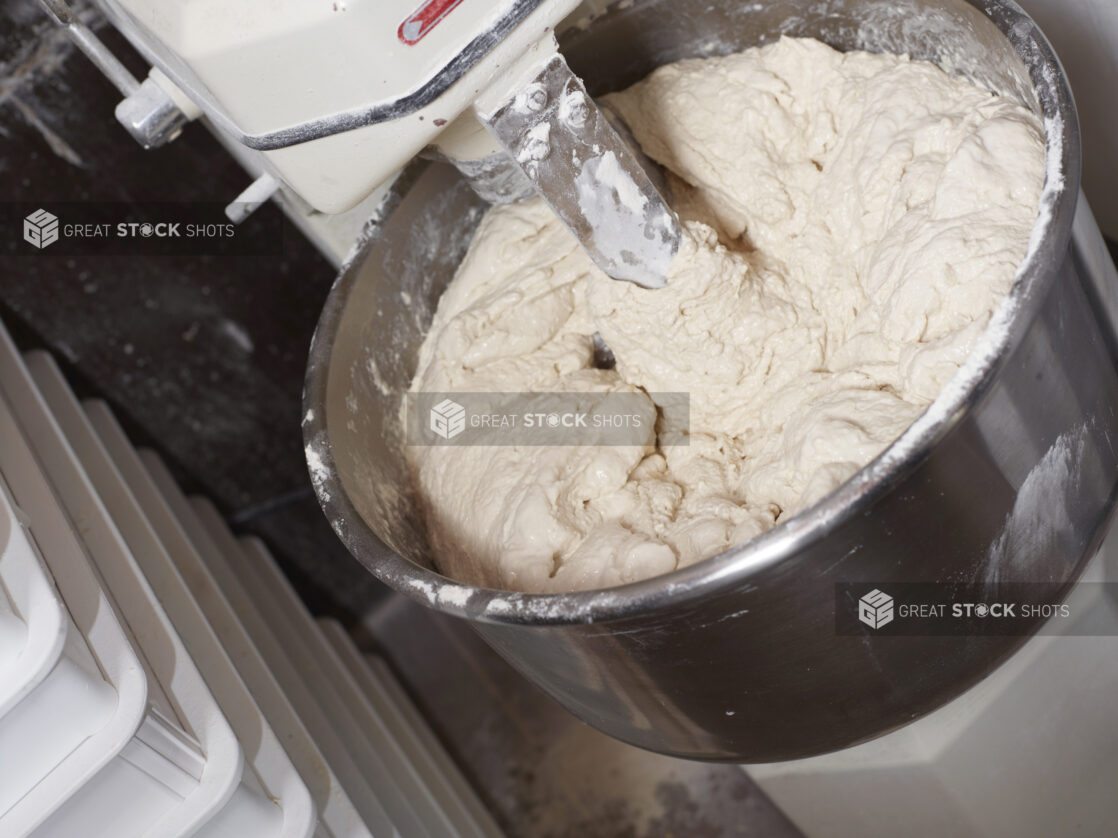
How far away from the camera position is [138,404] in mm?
1804

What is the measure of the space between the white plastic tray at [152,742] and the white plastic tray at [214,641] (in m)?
0.05

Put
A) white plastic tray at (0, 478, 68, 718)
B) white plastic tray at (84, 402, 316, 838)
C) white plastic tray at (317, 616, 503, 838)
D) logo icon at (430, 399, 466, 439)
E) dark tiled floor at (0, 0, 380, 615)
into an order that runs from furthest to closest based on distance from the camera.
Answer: white plastic tray at (317, 616, 503, 838) < dark tiled floor at (0, 0, 380, 615) < logo icon at (430, 399, 466, 439) < white plastic tray at (84, 402, 316, 838) < white plastic tray at (0, 478, 68, 718)

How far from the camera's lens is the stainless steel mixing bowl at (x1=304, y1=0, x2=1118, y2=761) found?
0.80 meters

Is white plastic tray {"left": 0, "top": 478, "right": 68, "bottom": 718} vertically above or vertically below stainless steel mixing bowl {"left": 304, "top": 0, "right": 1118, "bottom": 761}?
above

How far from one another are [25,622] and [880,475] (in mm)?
788

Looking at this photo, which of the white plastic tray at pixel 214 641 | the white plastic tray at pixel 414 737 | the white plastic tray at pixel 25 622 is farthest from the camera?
the white plastic tray at pixel 414 737

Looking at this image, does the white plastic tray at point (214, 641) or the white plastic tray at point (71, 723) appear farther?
the white plastic tray at point (214, 641)

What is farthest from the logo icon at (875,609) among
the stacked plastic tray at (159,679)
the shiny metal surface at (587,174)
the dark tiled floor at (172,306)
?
the dark tiled floor at (172,306)

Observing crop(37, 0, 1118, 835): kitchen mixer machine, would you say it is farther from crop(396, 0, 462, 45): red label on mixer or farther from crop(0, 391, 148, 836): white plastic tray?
crop(0, 391, 148, 836): white plastic tray

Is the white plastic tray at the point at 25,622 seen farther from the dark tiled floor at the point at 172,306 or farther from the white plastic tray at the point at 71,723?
the dark tiled floor at the point at 172,306

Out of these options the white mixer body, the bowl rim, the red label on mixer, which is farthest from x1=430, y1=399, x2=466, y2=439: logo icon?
the red label on mixer

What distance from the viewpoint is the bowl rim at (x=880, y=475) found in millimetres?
771

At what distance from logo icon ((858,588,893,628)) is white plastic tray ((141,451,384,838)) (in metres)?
0.78

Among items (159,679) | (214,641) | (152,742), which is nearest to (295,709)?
(214,641)
